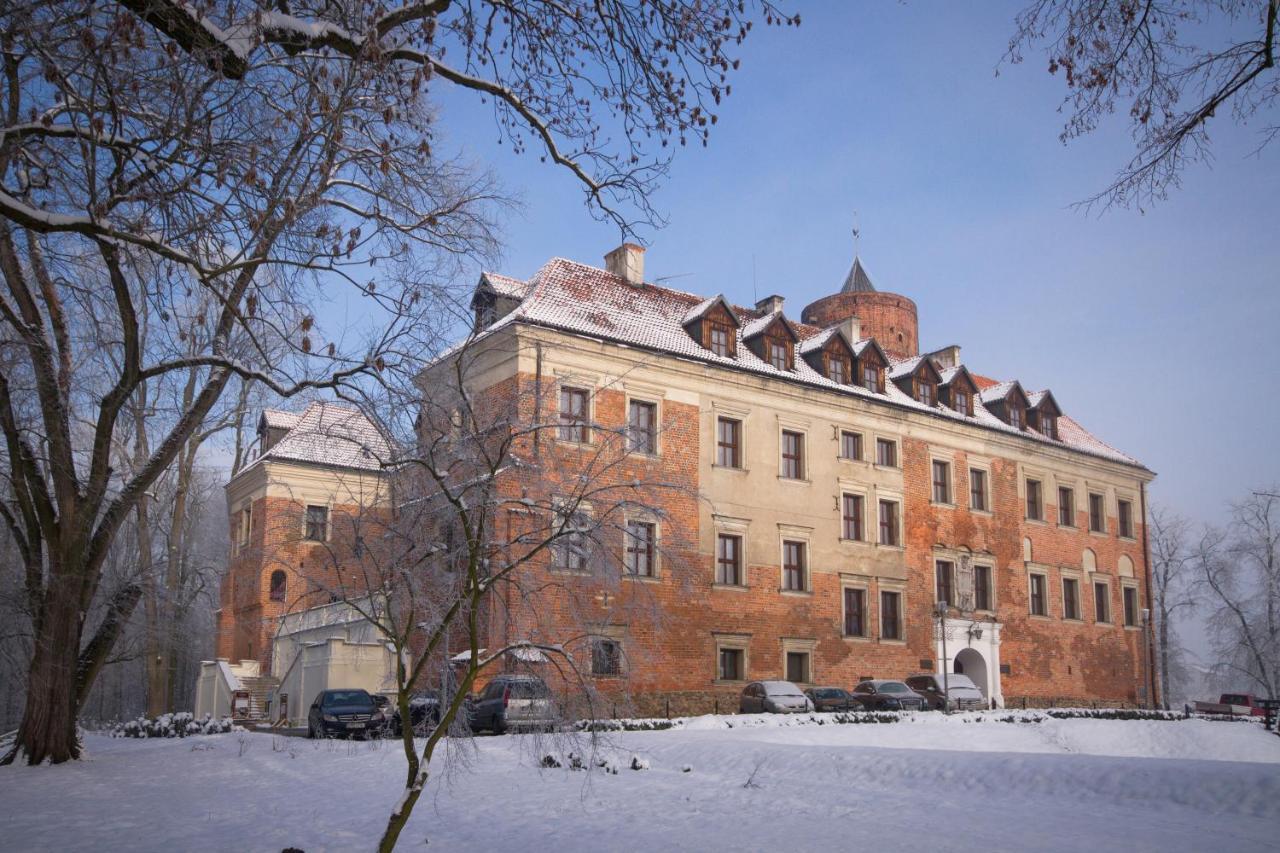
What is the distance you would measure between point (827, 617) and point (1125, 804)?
21.0 metres

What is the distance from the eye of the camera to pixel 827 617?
35.0m

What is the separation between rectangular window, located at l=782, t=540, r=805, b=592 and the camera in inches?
1357

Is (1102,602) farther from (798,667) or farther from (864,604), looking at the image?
(798,667)

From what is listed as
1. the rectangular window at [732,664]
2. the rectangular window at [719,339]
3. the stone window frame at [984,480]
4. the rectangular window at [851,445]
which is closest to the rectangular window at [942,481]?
the stone window frame at [984,480]

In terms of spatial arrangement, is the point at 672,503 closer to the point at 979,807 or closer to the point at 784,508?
the point at 784,508

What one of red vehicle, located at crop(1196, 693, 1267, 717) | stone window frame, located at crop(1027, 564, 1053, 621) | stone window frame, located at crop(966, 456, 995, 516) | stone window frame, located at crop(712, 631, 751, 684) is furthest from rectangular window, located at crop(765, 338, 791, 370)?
red vehicle, located at crop(1196, 693, 1267, 717)

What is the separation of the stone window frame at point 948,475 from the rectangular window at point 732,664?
34.6 ft

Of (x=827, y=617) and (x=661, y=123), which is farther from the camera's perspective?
(x=827, y=617)

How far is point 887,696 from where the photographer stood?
31953 millimetres

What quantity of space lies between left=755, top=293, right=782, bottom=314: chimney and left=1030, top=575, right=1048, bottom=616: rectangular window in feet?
48.0

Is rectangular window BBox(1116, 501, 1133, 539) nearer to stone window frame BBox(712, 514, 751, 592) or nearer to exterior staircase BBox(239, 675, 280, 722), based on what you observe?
stone window frame BBox(712, 514, 751, 592)

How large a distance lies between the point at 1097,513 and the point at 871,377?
45.9ft

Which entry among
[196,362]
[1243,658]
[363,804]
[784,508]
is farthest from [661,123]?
[1243,658]

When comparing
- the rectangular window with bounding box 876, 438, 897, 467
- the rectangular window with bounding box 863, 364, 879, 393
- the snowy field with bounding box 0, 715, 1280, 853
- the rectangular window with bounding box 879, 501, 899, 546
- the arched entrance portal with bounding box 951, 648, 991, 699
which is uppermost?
the rectangular window with bounding box 863, 364, 879, 393
